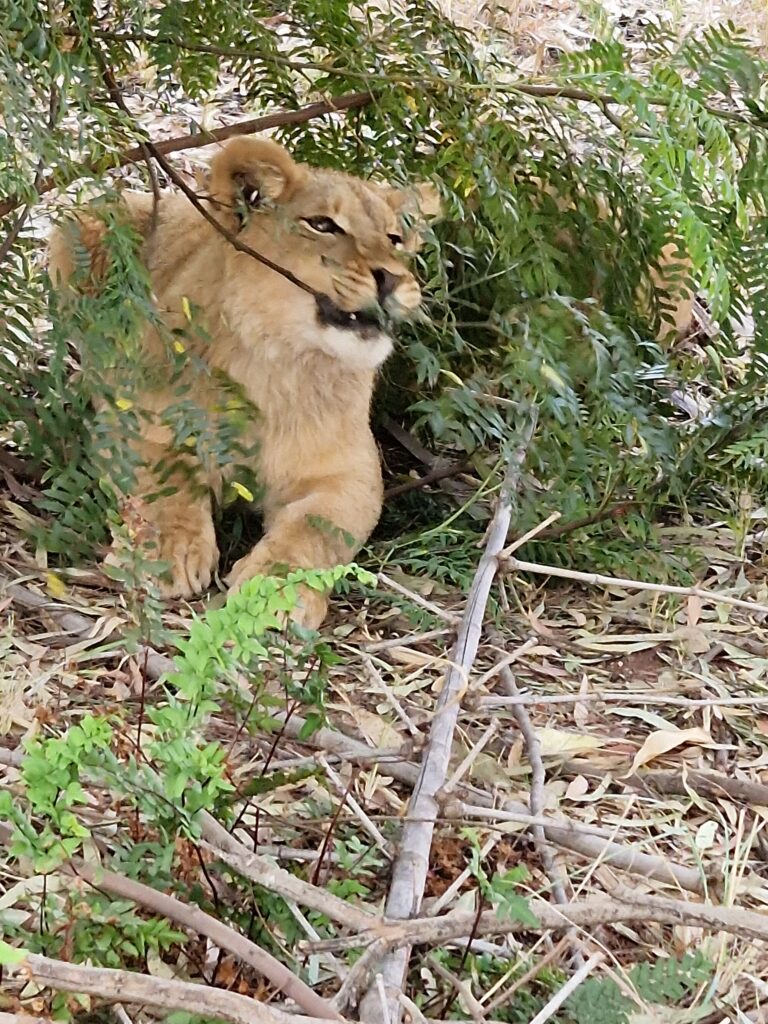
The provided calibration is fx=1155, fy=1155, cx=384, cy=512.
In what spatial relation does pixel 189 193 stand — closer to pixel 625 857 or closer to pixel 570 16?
pixel 625 857

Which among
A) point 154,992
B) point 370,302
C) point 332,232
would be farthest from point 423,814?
point 332,232

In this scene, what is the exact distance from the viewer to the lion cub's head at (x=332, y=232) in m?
1.99

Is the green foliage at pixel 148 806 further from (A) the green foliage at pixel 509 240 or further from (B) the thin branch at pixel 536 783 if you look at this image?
(A) the green foliage at pixel 509 240

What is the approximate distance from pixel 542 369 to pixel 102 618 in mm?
800

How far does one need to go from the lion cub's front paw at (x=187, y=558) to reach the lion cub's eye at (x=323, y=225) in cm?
56

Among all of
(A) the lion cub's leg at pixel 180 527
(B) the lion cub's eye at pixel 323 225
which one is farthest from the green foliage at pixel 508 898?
(B) the lion cub's eye at pixel 323 225

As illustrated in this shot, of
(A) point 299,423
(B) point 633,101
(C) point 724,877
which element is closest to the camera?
(C) point 724,877

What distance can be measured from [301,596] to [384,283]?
58 cm

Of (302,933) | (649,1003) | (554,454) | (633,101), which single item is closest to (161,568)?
(302,933)

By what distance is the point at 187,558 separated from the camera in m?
1.97

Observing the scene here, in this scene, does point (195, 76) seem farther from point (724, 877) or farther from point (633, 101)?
point (724, 877)

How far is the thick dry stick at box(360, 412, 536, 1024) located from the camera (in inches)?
40.1

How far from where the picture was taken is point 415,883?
1175 millimetres

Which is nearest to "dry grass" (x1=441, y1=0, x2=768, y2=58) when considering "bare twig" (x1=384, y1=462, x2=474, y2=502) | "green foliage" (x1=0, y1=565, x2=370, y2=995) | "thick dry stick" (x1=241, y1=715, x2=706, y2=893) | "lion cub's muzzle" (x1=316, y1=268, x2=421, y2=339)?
"bare twig" (x1=384, y1=462, x2=474, y2=502)
